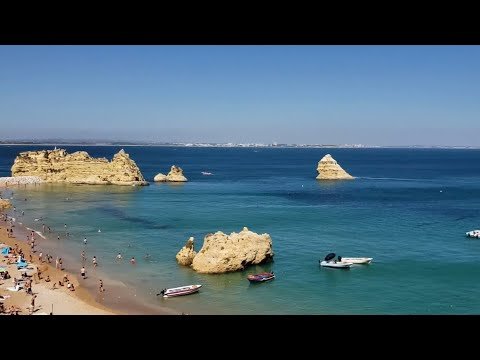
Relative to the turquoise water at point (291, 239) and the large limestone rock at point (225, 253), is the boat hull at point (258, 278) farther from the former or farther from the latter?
the large limestone rock at point (225, 253)

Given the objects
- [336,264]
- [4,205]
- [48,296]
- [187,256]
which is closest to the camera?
[48,296]

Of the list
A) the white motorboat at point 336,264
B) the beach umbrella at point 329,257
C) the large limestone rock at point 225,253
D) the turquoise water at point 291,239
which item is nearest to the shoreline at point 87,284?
the turquoise water at point 291,239

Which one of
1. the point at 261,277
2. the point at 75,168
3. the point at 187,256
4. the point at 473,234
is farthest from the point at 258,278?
the point at 75,168

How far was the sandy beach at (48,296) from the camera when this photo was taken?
72.5 ft

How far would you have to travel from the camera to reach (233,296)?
25.0 m

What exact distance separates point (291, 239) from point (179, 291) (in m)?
15.2

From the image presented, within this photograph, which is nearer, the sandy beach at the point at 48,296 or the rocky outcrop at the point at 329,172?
the sandy beach at the point at 48,296

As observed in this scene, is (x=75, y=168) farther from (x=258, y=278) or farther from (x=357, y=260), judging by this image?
(x=258, y=278)

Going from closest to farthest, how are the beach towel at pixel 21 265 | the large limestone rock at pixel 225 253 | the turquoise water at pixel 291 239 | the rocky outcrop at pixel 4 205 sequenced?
the turquoise water at pixel 291 239 < the large limestone rock at pixel 225 253 < the beach towel at pixel 21 265 < the rocky outcrop at pixel 4 205

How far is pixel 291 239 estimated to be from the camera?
125ft

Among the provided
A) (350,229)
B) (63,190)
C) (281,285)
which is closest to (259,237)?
(281,285)

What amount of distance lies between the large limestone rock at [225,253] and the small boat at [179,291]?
3.06m
